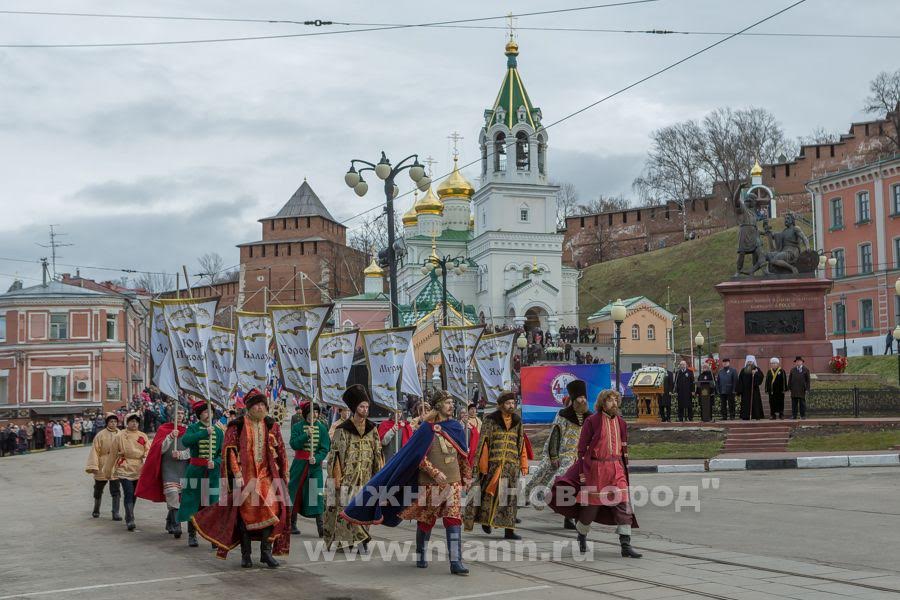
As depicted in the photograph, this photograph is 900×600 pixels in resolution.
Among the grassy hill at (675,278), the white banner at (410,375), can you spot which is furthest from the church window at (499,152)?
the white banner at (410,375)

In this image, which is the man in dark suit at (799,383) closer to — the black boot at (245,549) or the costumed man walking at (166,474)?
the costumed man walking at (166,474)

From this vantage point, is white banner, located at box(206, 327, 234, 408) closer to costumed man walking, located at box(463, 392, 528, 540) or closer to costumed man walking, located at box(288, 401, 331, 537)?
costumed man walking, located at box(288, 401, 331, 537)

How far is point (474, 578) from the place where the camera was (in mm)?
9539

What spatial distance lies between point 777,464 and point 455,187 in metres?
70.8

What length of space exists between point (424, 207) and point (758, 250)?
57625mm

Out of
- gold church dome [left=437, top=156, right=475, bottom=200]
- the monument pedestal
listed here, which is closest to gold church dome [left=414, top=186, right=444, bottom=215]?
gold church dome [left=437, top=156, right=475, bottom=200]

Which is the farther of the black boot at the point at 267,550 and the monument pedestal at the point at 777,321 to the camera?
the monument pedestal at the point at 777,321

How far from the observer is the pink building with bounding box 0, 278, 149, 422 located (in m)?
60.2

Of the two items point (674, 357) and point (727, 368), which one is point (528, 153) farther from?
point (727, 368)

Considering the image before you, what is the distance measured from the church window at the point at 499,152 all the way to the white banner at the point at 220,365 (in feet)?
206

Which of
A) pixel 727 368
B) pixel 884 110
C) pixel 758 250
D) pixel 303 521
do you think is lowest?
pixel 303 521

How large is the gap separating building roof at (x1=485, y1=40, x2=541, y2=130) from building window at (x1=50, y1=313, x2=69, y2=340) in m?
31.5

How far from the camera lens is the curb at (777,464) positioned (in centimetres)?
1902

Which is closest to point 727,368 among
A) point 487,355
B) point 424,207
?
point 487,355
